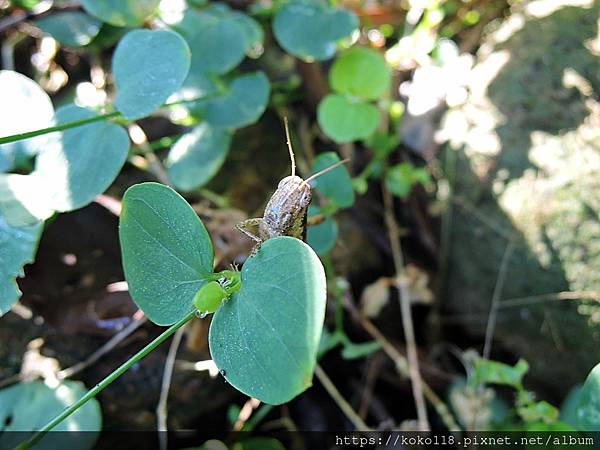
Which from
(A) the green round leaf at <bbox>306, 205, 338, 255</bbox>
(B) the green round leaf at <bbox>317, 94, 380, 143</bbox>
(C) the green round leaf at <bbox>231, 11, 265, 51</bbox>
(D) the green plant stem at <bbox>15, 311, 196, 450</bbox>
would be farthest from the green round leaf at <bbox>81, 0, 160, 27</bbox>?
(D) the green plant stem at <bbox>15, 311, 196, 450</bbox>

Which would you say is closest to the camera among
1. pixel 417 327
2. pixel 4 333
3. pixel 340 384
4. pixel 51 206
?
pixel 51 206

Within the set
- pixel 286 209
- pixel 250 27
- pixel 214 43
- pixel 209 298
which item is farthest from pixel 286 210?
pixel 250 27

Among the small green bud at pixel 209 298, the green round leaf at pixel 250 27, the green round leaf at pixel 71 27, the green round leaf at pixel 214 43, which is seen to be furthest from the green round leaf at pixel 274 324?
the green round leaf at pixel 71 27

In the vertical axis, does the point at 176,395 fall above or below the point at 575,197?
below

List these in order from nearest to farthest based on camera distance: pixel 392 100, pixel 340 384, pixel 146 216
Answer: pixel 146 216 < pixel 340 384 < pixel 392 100

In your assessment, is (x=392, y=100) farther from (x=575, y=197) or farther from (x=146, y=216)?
(x=146, y=216)

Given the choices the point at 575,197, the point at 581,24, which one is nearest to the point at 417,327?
the point at 575,197
